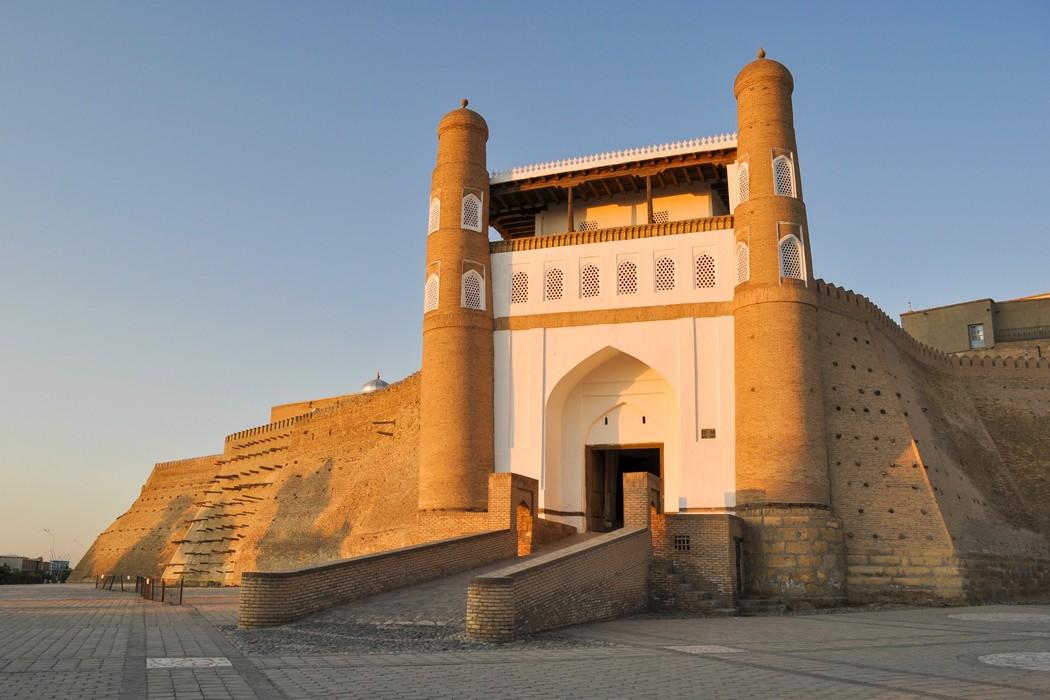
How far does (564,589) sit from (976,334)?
1228 inches

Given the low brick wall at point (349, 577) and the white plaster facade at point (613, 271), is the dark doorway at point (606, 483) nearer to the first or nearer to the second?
the white plaster facade at point (613, 271)

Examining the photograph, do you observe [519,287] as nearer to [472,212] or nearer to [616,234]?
[472,212]

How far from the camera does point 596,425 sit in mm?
19703

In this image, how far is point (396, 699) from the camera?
18.4ft

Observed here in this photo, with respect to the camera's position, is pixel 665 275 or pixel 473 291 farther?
pixel 473 291

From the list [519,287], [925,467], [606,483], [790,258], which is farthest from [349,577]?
[925,467]

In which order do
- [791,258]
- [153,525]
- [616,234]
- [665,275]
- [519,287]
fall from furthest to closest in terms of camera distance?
[153,525] → [519,287] → [616,234] → [665,275] → [791,258]

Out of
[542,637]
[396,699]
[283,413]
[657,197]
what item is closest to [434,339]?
[657,197]

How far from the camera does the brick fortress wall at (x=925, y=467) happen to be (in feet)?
52.9

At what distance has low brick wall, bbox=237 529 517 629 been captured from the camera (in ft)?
33.4

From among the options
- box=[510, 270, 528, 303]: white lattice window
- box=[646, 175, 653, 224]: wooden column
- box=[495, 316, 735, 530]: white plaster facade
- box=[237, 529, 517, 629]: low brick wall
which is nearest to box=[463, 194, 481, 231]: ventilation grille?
box=[510, 270, 528, 303]: white lattice window

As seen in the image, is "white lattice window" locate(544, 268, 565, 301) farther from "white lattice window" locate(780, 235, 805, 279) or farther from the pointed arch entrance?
"white lattice window" locate(780, 235, 805, 279)

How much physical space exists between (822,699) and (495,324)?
1459 cm

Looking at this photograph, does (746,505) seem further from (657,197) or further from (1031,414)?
(1031,414)
